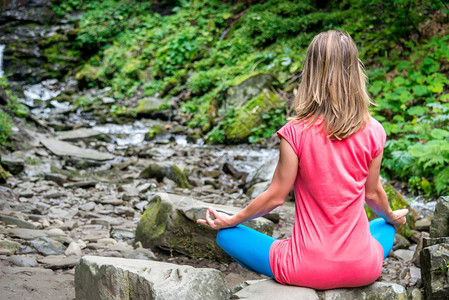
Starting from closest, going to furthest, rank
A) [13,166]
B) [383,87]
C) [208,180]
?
[13,166] → [208,180] → [383,87]

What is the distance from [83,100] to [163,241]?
1203 cm

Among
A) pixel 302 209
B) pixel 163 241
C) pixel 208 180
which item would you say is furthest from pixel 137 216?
pixel 302 209

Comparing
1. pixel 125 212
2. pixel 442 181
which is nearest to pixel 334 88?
pixel 125 212

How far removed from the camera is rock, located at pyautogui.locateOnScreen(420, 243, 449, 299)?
2.43m

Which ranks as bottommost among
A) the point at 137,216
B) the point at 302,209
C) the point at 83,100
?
the point at 83,100

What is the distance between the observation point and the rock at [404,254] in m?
3.99

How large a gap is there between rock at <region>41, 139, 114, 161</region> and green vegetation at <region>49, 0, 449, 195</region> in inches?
120

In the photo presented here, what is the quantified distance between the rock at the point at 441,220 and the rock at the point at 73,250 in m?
2.93

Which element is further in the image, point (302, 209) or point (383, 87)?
point (383, 87)

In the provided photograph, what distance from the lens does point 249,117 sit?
1028 centimetres

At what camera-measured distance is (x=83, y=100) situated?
14.6 meters

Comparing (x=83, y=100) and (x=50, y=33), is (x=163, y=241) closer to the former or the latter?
(x=83, y=100)

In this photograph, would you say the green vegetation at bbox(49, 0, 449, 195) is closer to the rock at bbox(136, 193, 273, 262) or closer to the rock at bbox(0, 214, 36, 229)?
the rock at bbox(136, 193, 273, 262)

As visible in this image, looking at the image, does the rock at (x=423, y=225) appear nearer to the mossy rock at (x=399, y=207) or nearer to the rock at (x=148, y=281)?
the mossy rock at (x=399, y=207)
